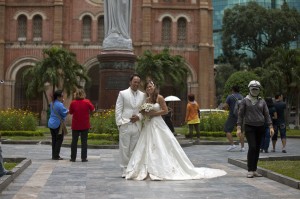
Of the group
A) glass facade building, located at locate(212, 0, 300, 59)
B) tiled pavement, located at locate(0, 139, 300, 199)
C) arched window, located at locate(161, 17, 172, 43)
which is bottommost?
tiled pavement, located at locate(0, 139, 300, 199)

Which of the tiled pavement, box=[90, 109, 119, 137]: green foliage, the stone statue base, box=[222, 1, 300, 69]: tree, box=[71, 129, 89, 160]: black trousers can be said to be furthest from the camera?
box=[222, 1, 300, 69]: tree

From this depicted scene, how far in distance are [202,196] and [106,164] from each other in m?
5.13

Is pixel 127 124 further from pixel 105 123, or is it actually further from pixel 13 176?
pixel 105 123

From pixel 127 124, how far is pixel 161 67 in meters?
30.1

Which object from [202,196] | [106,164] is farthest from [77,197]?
[106,164]

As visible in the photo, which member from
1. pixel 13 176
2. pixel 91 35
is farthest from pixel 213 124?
pixel 91 35

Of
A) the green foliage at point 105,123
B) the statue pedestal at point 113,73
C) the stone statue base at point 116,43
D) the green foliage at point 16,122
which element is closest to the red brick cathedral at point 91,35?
the green foliage at point 16,122

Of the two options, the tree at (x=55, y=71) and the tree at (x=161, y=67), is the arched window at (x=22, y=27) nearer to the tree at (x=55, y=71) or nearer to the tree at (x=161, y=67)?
the tree at (x=55, y=71)

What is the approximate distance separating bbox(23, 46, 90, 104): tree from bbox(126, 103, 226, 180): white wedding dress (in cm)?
2736

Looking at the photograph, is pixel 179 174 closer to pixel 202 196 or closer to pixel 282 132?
pixel 202 196

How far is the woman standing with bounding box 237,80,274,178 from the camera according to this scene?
10141mm

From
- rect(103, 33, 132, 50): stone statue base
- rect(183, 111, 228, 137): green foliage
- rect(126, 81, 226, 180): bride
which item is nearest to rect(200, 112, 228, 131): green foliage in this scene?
rect(183, 111, 228, 137): green foliage

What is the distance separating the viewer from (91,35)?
4644 cm

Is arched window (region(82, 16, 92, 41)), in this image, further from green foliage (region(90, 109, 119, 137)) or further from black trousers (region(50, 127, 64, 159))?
black trousers (region(50, 127, 64, 159))
